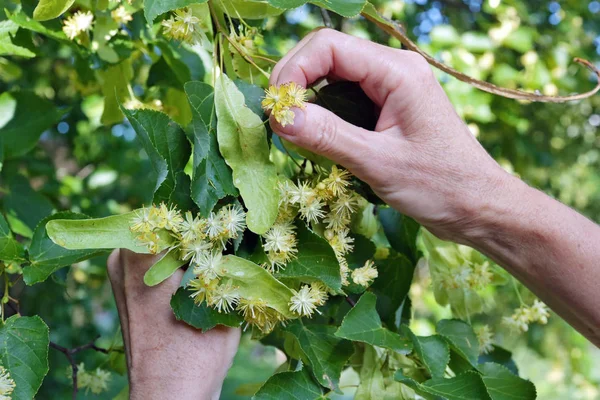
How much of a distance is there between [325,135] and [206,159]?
0.14 m

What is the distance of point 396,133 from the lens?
758mm

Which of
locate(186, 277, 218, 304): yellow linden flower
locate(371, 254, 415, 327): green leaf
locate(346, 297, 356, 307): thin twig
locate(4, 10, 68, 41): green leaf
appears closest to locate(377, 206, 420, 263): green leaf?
locate(371, 254, 415, 327): green leaf

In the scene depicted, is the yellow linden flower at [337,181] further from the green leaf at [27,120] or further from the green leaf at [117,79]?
the green leaf at [27,120]

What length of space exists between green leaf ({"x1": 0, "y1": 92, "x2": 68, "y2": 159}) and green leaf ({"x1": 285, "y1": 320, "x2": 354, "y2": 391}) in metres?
0.64

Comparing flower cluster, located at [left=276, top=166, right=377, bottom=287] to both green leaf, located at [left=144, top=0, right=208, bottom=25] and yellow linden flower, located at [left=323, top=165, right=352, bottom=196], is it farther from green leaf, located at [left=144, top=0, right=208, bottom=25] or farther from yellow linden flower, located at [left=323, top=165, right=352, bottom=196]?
green leaf, located at [left=144, top=0, right=208, bottom=25]

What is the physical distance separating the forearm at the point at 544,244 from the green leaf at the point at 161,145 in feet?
1.30

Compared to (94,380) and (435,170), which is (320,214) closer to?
(435,170)

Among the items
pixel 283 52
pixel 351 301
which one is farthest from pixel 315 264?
pixel 283 52

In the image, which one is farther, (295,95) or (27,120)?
(27,120)

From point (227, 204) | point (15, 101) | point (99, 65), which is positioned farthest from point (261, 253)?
point (15, 101)

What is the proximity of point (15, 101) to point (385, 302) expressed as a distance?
76 cm

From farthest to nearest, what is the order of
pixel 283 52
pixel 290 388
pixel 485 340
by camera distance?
pixel 283 52 → pixel 485 340 → pixel 290 388

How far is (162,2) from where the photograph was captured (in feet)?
2.12

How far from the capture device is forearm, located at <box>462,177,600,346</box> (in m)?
0.83
